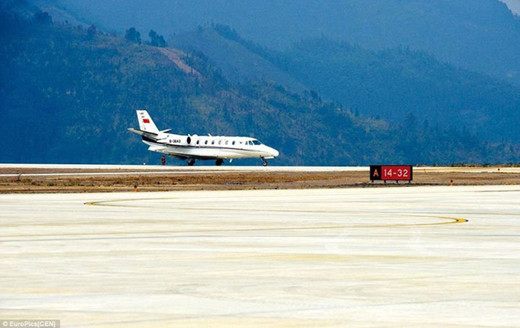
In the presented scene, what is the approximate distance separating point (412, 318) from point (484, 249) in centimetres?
1115

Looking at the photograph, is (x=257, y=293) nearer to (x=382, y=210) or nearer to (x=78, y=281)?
(x=78, y=281)

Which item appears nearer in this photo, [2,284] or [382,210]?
[2,284]

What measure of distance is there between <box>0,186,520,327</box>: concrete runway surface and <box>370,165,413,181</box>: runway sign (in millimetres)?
43638

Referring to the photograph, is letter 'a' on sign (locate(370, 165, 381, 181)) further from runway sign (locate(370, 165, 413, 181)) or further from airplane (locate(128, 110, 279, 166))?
airplane (locate(128, 110, 279, 166))

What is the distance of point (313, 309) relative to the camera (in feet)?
52.0

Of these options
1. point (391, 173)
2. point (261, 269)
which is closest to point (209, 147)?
point (391, 173)

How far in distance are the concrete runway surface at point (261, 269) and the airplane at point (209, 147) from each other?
106 m

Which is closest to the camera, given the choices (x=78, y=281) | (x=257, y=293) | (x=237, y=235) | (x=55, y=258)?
(x=257, y=293)

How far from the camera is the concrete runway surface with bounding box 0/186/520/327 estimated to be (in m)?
15.5

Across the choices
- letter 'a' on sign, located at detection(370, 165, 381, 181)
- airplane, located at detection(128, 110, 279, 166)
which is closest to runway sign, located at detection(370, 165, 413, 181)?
letter 'a' on sign, located at detection(370, 165, 381, 181)

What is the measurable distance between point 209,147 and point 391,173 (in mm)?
68066

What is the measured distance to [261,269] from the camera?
21203 mm

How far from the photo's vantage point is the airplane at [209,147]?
148m

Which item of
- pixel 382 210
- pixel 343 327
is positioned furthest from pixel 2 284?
pixel 382 210
